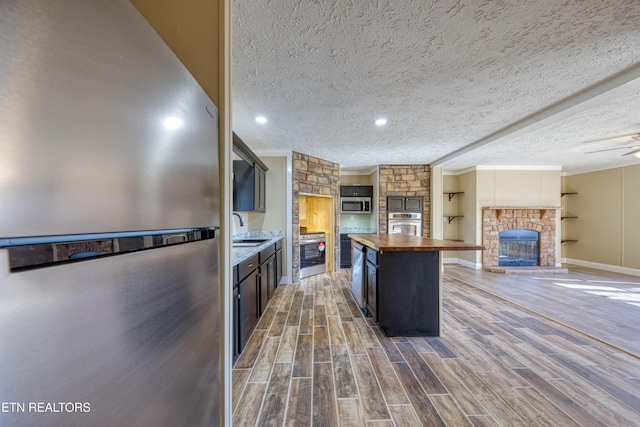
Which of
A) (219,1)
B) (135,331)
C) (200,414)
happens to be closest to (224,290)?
(200,414)

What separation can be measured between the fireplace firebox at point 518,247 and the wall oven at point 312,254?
175 inches

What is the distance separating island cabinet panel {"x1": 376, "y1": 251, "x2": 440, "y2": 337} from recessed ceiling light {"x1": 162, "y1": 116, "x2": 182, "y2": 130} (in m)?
2.27

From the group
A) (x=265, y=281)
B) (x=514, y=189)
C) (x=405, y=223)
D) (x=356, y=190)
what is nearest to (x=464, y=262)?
(x=405, y=223)

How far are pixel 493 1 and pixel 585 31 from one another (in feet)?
2.65

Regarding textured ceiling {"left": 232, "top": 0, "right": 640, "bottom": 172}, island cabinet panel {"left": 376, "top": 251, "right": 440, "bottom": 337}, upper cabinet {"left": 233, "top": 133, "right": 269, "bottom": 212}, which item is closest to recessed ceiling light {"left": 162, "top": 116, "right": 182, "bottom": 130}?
textured ceiling {"left": 232, "top": 0, "right": 640, "bottom": 172}

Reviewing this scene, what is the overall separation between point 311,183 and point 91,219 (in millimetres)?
4562

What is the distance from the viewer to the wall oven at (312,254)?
187 inches

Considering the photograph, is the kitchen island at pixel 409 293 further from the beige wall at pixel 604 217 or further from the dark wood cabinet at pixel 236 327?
the beige wall at pixel 604 217

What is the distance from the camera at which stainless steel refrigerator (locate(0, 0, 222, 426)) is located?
0.93 feet

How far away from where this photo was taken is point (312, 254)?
16.3 feet

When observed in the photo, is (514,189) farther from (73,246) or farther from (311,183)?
(73,246)

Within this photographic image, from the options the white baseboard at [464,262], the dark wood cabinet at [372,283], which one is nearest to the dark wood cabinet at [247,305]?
the dark wood cabinet at [372,283]

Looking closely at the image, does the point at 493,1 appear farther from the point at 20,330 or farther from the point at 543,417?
the point at 543,417

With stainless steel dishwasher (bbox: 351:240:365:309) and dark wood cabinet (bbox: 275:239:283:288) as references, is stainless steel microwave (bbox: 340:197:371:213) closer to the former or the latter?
dark wood cabinet (bbox: 275:239:283:288)
